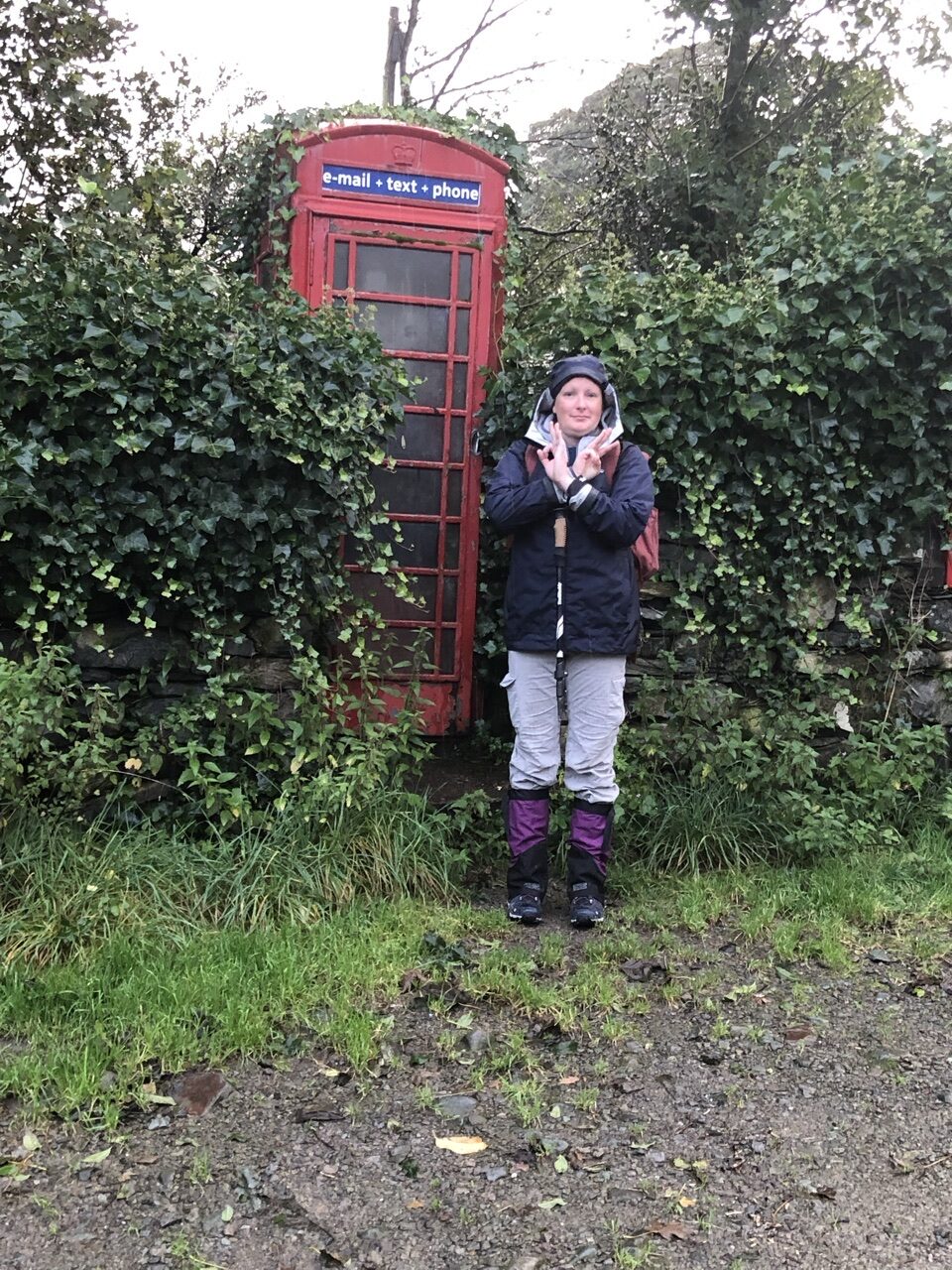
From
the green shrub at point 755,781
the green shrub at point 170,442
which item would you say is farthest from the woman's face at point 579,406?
the green shrub at point 755,781

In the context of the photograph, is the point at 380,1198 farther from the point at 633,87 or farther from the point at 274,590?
the point at 633,87

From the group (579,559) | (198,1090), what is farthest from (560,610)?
(198,1090)

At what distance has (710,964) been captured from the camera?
3527 millimetres

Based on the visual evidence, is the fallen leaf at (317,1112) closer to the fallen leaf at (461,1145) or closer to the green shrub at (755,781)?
the fallen leaf at (461,1145)

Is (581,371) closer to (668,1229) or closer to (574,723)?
(574,723)

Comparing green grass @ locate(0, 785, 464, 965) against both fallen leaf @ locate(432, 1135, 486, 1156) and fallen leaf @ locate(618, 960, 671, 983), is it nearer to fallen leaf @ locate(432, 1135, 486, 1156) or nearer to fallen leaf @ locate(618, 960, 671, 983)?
fallen leaf @ locate(618, 960, 671, 983)

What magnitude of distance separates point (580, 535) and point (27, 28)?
22.1 ft

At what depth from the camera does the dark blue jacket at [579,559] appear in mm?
3762

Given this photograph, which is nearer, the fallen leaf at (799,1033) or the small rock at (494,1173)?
the small rock at (494,1173)

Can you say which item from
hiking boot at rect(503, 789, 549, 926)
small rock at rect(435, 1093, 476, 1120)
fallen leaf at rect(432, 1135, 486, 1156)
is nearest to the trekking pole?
hiking boot at rect(503, 789, 549, 926)

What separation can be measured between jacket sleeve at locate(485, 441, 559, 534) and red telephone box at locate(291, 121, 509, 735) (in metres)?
1.10

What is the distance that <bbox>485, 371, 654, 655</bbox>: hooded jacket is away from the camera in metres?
3.76

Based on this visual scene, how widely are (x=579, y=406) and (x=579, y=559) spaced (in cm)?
59

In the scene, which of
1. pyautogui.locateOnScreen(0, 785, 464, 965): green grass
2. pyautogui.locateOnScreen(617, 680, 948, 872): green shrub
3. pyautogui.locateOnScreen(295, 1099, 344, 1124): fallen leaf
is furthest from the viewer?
pyautogui.locateOnScreen(617, 680, 948, 872): green shrub
